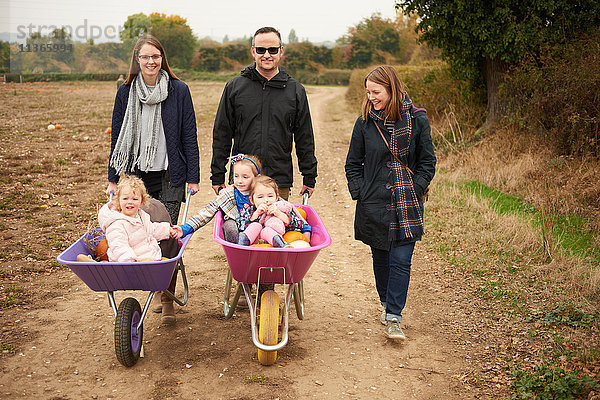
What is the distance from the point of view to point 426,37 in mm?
11320

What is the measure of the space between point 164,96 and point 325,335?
7.10ft

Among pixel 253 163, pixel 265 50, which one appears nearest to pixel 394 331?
pixel 253 163

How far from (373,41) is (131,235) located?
156 ft

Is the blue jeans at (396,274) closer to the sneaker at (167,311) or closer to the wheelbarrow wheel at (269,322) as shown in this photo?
the wheelbarrow wheel at (269,322)

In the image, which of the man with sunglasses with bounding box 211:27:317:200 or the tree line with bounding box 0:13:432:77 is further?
the tree line with bounding box 0:13:432:77

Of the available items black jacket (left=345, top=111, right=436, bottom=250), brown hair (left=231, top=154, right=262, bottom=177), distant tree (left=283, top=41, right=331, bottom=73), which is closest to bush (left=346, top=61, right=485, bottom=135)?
black jacket (left=345, top=111, right=436, bottom=250)

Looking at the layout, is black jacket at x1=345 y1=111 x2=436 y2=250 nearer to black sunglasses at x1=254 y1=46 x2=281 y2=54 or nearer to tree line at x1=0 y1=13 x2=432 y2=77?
black sunglasses at x1=254 y1=46 x2=281 y2=54

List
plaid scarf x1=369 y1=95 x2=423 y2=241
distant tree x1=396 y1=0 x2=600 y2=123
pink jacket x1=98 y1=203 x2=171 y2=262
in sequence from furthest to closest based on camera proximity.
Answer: distant tree x1=396 y1=0 x2=600 y2=123 < plaid scarf x1=369 y1=95 x2=423 y2=241 < pink jacket x1=98 y1=203 x2=171 y2=262

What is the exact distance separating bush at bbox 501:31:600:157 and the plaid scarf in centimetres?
495

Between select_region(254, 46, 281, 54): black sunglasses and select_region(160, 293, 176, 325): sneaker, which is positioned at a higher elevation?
select_region(254, 46, 281, 54): black sunglasses

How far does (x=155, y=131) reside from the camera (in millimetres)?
4129

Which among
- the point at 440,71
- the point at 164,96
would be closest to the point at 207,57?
the point at 440,71

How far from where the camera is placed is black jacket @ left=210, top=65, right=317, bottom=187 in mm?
4148

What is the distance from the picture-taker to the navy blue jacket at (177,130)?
13.6ft
